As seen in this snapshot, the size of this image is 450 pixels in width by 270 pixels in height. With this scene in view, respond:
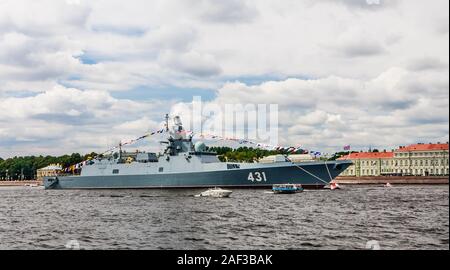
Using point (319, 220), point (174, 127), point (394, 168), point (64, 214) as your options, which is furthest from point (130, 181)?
point (394, 168)

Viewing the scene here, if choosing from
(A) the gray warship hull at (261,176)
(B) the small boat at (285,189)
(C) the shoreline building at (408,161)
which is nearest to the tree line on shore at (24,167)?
(C) the shoreline building at (408,161)

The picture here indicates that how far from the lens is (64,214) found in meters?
33.3

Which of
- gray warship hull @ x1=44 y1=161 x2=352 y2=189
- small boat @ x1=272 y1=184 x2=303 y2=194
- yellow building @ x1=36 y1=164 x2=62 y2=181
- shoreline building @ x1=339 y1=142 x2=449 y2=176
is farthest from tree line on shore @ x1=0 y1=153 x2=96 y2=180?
small boat @ x1=272 y1=184 x2=303 y2=194

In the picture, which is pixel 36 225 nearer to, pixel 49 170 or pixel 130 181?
pixel 130 181

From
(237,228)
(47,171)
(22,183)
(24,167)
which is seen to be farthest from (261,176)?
(24,167)

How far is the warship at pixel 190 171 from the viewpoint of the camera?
191 ft

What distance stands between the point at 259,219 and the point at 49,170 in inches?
5605

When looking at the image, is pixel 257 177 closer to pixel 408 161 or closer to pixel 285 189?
pixel 285 189

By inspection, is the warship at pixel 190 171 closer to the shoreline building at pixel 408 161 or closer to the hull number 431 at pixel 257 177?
the hull number 431 at pixel 257 177

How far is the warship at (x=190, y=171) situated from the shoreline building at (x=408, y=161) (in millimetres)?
60122

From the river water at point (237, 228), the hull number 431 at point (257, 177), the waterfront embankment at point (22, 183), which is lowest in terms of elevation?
the waterfront embankment at point (22, 183)

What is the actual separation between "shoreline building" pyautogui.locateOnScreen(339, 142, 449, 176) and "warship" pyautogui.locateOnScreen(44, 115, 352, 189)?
6012cm

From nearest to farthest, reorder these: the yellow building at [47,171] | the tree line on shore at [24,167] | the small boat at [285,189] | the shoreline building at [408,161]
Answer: the small boat at [285,189], the shoreline building at [408,161], the yellow building at [47,171], the tree line on shore at [24,167]

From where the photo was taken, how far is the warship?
58.2m
